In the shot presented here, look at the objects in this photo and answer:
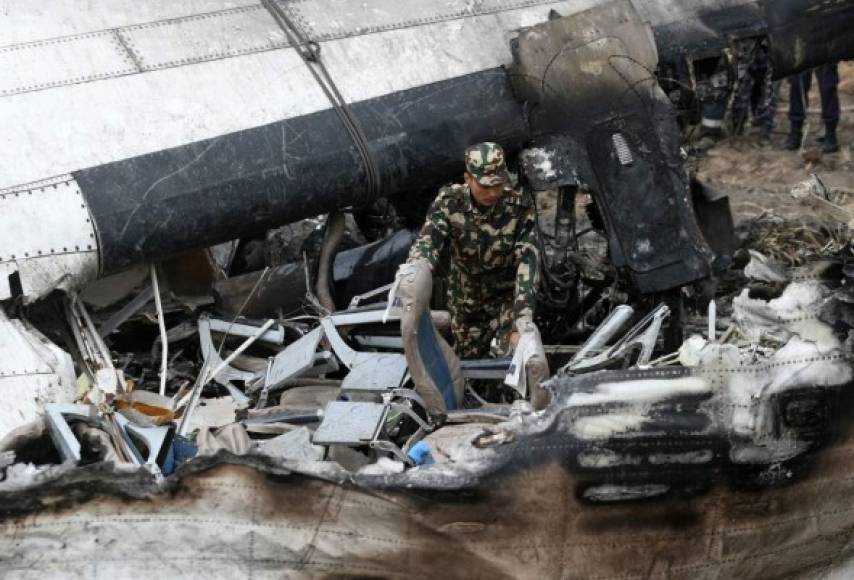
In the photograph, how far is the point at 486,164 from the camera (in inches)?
260

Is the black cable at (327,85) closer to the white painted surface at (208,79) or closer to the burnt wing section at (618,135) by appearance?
the white painted surface at (208,79)

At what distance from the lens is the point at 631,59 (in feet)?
25.7

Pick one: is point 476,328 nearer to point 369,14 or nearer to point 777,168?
point 369,14

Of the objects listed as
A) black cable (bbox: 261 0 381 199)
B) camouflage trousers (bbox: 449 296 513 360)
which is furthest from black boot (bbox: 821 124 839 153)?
black cable (bbox: 261 0 381 199)

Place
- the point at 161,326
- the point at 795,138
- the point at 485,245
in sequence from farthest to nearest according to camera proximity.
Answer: the point at 795,138
the point at 485,245
the point at 161,326

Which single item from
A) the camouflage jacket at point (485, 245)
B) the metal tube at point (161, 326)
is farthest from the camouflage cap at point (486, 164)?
the metal tube at point (161, 326)

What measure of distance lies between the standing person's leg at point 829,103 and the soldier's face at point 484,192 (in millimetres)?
6651

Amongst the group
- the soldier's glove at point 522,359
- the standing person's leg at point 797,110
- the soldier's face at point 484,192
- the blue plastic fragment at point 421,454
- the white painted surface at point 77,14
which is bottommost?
the standing person's leg at point 797,110

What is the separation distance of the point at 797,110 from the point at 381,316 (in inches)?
285

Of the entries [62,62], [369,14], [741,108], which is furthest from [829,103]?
[62,62]

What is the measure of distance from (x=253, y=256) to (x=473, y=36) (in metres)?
2.14

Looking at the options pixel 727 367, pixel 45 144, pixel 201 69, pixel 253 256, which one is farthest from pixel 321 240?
pixel 727 367

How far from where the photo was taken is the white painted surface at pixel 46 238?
6324 millimetres

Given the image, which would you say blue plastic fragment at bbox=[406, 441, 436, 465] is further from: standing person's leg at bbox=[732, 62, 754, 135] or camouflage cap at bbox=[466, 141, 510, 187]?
standing person's leg at bbox=[732, 62, 754, 135]
